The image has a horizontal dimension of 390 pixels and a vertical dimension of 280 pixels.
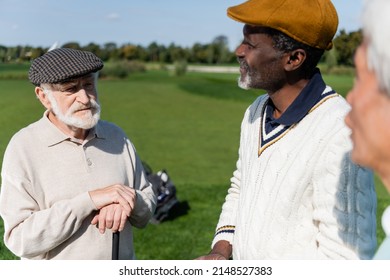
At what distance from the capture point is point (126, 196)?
2.70 m

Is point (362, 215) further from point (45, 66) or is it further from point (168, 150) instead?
point (168, 150)

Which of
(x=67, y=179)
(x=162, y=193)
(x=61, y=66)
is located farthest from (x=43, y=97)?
(x=162, y=193)

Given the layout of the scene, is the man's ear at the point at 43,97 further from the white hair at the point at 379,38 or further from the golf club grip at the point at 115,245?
the white hair at the point at 379,38

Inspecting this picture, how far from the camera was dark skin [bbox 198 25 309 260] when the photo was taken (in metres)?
2.35

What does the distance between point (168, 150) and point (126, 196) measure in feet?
28.8

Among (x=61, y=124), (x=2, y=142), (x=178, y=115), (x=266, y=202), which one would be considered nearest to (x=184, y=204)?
(x=2, y=142)

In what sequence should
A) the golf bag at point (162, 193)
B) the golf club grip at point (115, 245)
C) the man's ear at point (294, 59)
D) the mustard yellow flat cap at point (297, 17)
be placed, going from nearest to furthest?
the mustard yellow flat cap at point (297, 17) → the man's ear at point (294, 59) → the golf club grip at point (115, 245) → the golf bag at point (162, 193)

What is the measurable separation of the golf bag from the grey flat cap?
12.6 feet

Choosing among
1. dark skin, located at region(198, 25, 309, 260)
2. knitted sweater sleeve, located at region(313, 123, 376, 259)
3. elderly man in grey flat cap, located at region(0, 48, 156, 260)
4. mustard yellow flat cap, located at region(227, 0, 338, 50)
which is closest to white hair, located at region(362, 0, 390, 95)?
knitted sweater sleeve, located at region(313, 123, 376, 259)

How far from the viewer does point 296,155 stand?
221 centimetres

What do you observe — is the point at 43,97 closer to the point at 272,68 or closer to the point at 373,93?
the point at 272,68

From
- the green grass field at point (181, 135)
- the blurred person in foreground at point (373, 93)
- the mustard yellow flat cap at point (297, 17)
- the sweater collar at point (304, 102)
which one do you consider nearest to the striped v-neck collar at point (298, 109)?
the sweater collar at point (304, 102)

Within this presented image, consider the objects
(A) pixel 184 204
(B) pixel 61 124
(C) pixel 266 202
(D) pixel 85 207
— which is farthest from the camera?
(A) pixel 184 204

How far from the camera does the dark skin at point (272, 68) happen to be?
7.72 feet
